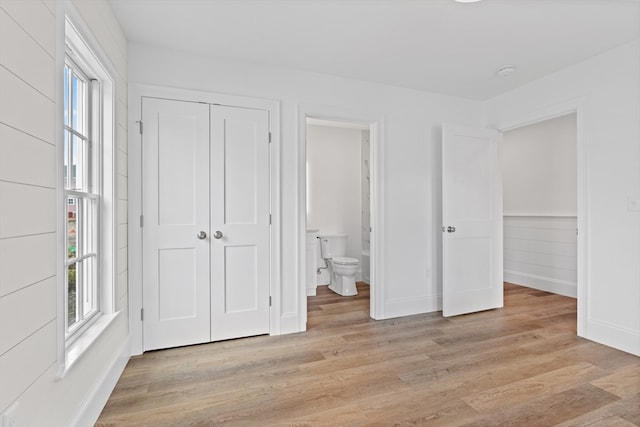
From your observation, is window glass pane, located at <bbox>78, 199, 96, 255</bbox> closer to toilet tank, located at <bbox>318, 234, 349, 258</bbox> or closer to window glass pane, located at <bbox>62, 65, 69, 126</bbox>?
window glass pane, located at <bbox>62, 65, 69, 126</bbox>

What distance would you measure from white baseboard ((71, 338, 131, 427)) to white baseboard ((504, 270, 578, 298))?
5033mm

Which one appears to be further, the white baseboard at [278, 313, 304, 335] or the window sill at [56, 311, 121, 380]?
the white baseboard at [278, 313, 304, 335]

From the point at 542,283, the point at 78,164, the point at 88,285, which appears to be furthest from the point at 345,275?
the point at 78,164

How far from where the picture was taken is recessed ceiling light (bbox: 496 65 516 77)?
3007mm

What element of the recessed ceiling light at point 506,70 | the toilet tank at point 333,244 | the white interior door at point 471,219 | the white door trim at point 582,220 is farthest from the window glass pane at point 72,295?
the white door trim at point 582,220

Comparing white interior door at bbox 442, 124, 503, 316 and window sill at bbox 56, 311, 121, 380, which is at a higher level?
white interior door at bbox 442, 124, 503, 316

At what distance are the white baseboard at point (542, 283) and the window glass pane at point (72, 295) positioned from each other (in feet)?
17.2

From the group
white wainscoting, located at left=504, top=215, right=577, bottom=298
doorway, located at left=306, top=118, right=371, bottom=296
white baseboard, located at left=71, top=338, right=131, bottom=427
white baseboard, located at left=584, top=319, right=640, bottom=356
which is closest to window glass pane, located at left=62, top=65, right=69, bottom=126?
white baseboard, located at left=71, top=338, right=131, bottom=427

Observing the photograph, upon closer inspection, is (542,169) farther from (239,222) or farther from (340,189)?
(239,222)

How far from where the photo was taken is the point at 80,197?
1823 mm

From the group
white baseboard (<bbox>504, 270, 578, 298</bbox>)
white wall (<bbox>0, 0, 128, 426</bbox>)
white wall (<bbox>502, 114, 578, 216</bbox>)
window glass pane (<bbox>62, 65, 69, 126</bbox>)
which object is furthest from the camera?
white wall (<bbox>502, 114, 578, 216</bbox>)

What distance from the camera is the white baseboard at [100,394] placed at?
5.14ft

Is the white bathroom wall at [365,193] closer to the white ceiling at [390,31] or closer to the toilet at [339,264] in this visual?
the toilet at [339,264]

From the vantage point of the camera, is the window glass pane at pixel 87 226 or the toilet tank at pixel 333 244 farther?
the toilet tank at pixel 333 244
